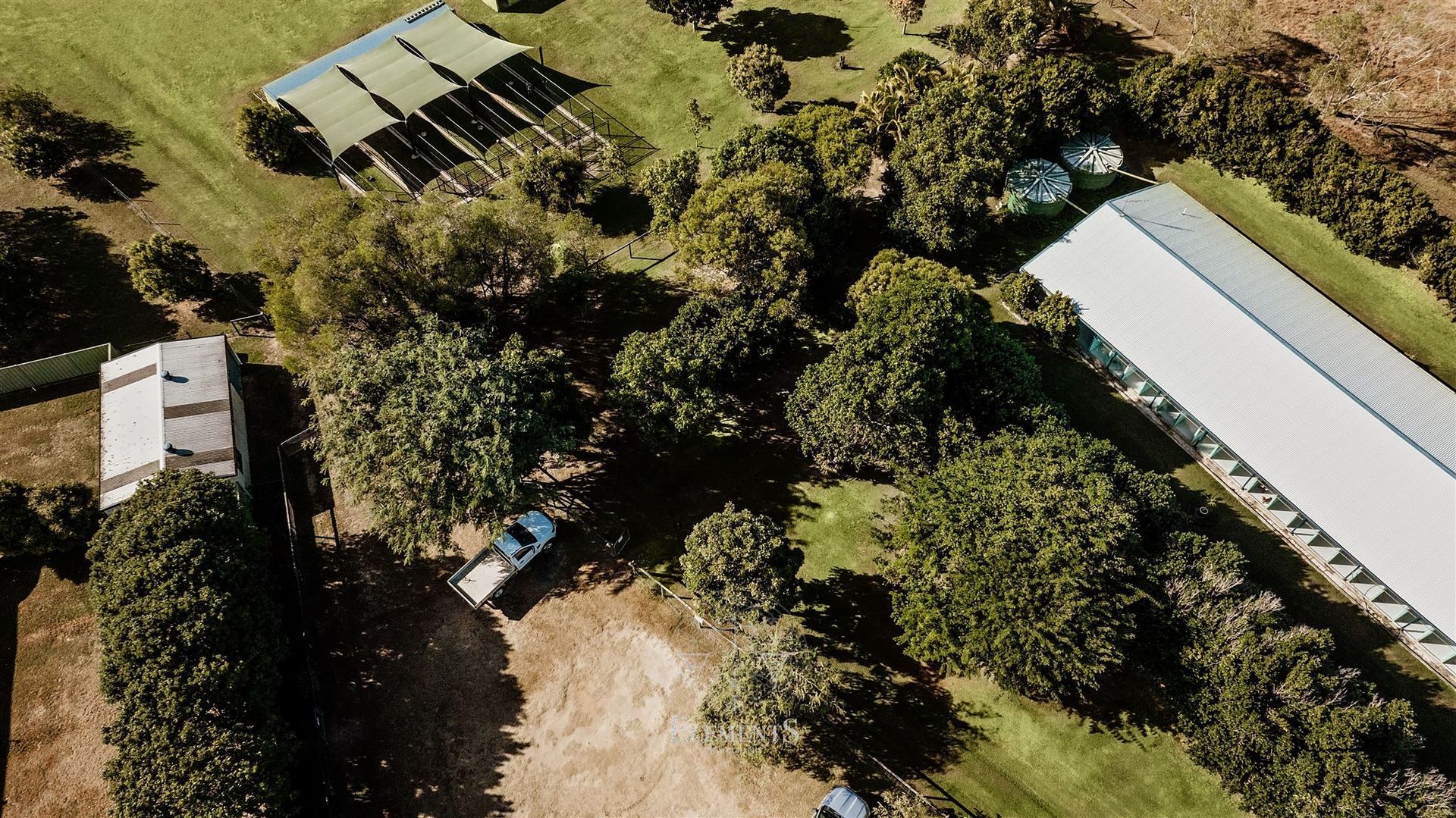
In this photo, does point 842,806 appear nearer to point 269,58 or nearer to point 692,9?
point 692,9

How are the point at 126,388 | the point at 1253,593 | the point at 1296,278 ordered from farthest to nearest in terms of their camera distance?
the point at 1296,278 → the point at 126,388 → the point at 1253,593

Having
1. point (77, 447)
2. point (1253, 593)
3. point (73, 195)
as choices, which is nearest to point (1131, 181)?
point (1253, 593)

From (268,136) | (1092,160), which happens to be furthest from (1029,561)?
(268,136)

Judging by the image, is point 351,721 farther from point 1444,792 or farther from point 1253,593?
point 1444,792

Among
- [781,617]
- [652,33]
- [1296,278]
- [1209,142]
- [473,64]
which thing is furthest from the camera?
A: [652,33]

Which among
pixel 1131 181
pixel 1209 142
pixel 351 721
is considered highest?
pixel 1209 142

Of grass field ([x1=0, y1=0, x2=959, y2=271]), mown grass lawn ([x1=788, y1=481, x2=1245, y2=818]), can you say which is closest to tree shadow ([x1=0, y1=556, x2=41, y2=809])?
grass field ([x1=0, y1=0, x2=959, y2=271])
